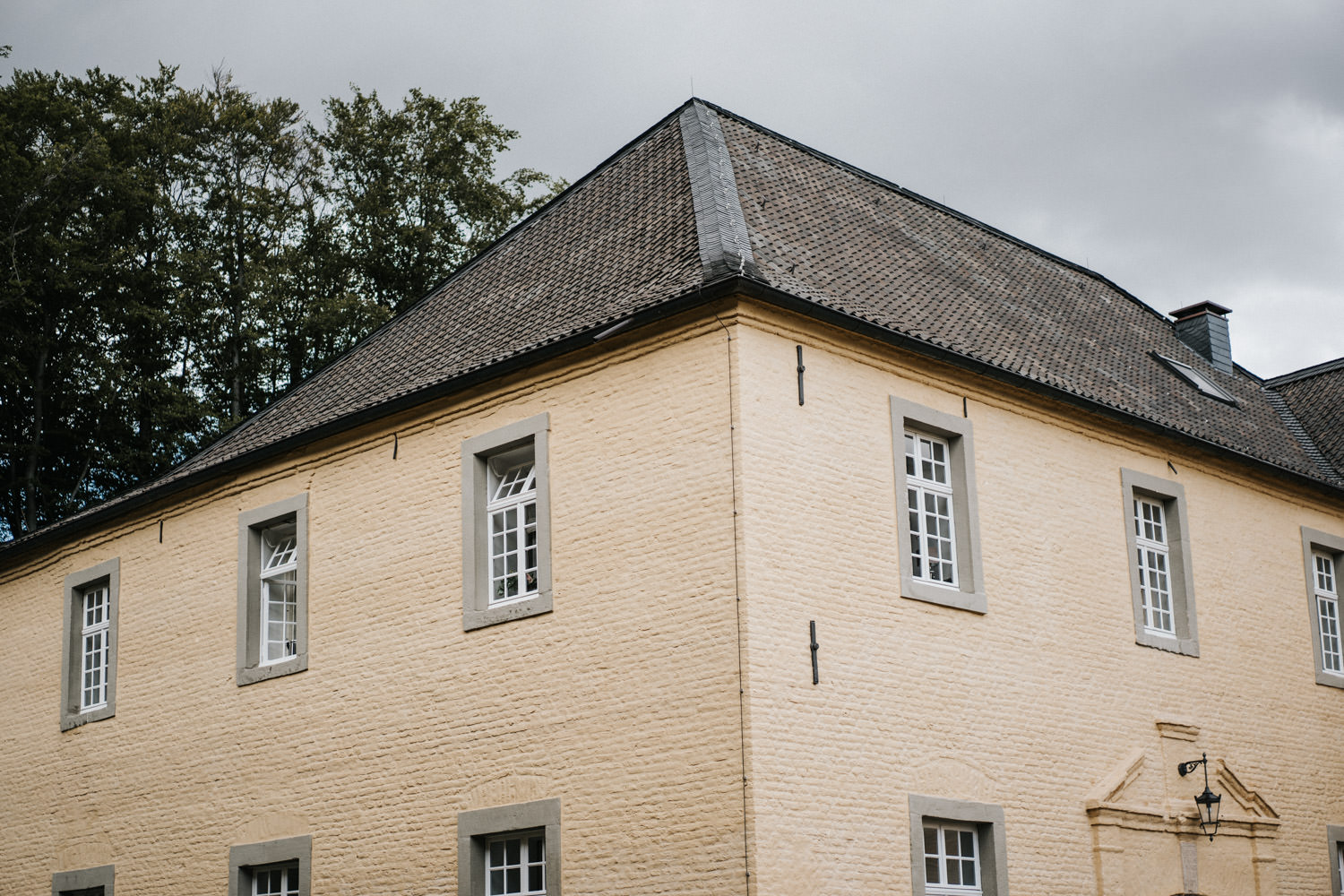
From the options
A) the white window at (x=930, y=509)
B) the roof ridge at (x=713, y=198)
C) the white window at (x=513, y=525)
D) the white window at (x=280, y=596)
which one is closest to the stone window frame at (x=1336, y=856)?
the white window at (x=930, y=509)

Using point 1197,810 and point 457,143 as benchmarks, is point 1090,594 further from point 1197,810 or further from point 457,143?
point 457,143

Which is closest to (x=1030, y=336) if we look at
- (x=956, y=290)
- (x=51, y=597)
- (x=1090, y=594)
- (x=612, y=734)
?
(x=956, y=290)

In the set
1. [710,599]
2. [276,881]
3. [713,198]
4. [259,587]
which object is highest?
[713,198]

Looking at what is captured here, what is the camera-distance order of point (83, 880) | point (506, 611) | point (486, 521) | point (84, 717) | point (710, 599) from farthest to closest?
1. point (84, 717)
2. point (83, 880)
3. point (486, 521)
4. point (506, 611)
5. point (710, 599)

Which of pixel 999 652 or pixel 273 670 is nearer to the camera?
pixel 999 652

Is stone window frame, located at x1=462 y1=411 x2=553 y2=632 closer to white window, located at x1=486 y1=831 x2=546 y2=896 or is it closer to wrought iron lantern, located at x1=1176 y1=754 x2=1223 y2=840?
white window, located at x1=486 y1=831 x2=546 y2=896

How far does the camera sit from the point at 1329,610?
66.0 feet

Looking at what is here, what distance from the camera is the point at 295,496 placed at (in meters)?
17.5

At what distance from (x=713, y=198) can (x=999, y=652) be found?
16.9 ft

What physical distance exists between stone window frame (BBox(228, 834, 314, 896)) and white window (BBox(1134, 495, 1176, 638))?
898cm

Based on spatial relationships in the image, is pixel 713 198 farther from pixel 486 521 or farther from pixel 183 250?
pixel 183 250

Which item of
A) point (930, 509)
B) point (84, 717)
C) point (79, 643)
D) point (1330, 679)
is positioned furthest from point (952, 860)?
point (79, 643)

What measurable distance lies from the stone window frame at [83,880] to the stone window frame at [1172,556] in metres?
11.8

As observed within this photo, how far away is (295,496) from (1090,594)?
27.5ft
